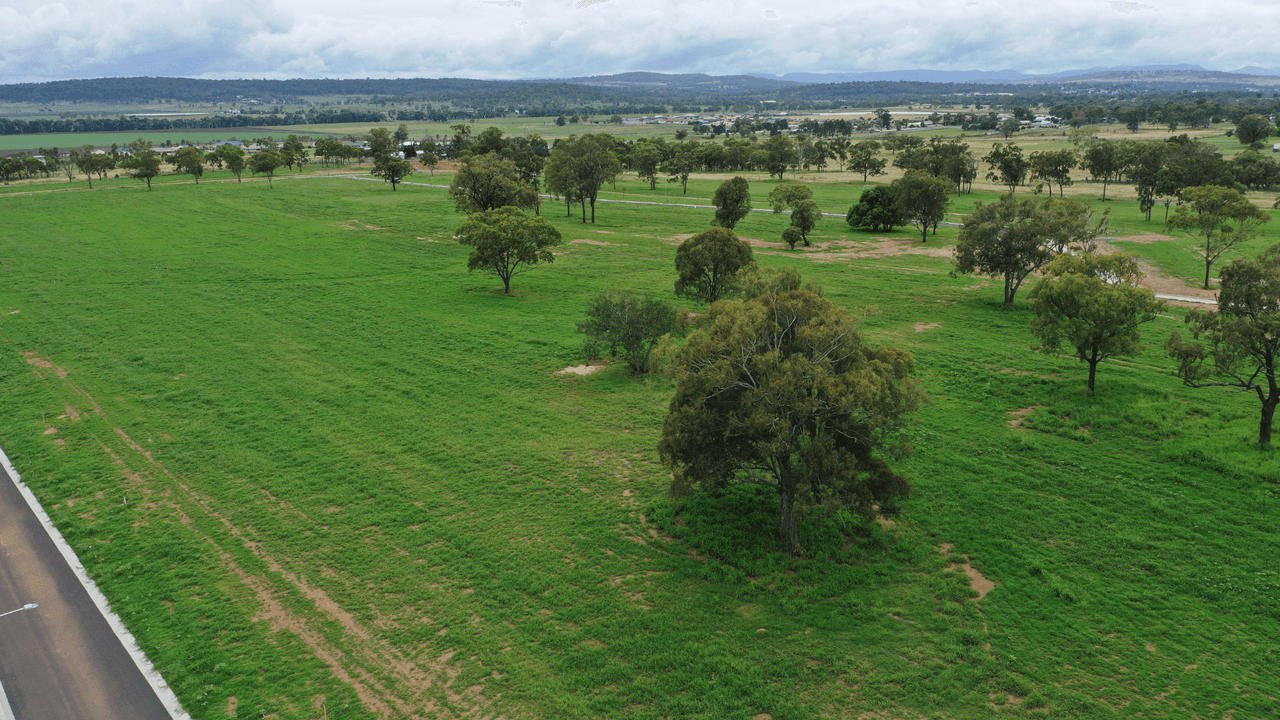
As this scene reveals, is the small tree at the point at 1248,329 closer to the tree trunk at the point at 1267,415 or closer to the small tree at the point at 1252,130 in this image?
the tree trunk at the point at 1267,415

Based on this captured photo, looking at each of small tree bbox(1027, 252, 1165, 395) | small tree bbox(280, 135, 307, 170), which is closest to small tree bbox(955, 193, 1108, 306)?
small tree bbox(1027, 252, 1165, 395)

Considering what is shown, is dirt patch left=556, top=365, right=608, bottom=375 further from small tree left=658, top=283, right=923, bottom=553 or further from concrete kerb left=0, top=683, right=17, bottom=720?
concrete kerb left=0, top=683, right=17, bottom=720

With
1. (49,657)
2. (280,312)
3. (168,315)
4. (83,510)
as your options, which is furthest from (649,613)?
(168,315)

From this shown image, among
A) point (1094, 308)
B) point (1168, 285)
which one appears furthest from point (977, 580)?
point (1168, 285)

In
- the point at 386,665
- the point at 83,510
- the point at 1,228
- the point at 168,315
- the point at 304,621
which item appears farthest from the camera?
the point at 1,228

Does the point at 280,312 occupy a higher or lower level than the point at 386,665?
higher

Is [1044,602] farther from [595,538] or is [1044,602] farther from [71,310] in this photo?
[71,310]

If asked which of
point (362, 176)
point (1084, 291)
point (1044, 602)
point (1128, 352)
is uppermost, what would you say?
point (362, 176)
